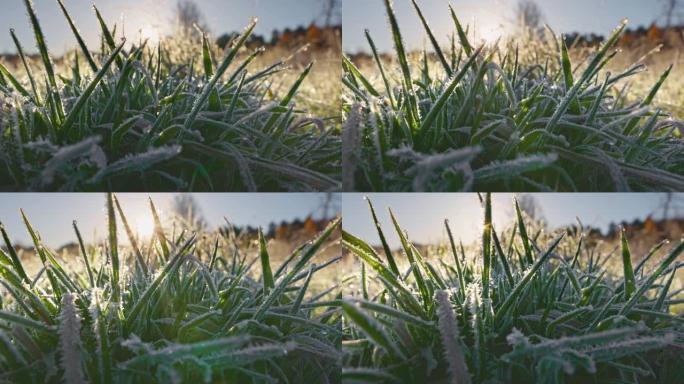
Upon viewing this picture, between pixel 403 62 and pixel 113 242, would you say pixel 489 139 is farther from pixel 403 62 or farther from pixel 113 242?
pixel 113 242

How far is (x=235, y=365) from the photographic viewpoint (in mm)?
735

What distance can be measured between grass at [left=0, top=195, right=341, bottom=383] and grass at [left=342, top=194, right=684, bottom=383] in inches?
3.1

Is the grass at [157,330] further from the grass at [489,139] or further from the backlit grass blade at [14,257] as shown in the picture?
the grass at [489,139]

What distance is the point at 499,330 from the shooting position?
0.82 metres

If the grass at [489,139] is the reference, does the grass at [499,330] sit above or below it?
below

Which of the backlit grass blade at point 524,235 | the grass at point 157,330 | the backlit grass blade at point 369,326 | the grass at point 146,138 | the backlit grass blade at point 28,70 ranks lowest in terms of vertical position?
the grass at point 157,330

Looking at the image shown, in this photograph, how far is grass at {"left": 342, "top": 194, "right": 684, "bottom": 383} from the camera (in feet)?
2.25

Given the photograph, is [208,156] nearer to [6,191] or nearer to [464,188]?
[6,191]

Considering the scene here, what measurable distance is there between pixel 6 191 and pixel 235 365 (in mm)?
437

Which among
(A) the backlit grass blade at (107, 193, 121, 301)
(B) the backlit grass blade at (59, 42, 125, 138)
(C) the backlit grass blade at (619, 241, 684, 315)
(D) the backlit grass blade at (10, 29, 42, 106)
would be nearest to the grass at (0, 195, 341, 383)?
(A) the backlit grass blade at (107, 193, 121, 301)

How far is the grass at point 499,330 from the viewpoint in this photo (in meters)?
0.69

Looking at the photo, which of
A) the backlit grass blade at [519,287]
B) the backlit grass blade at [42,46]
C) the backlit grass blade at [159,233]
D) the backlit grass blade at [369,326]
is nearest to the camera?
the backlit grass blade at [369,326]

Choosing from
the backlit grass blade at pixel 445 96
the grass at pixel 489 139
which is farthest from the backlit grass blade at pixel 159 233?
the backlit grass blade at pixel 445 96

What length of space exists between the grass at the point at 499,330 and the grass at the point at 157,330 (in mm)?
78
